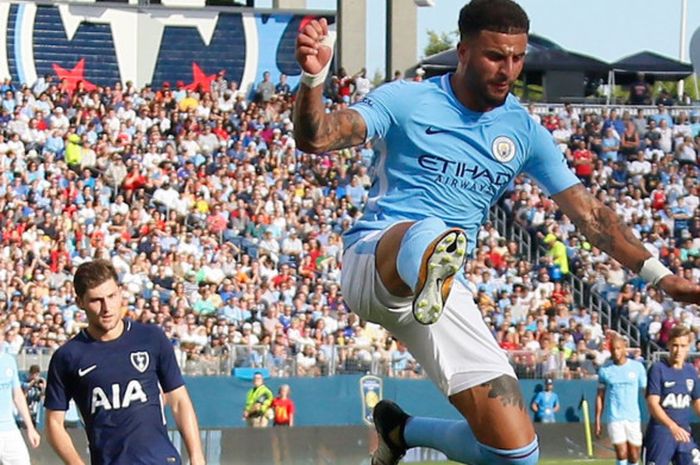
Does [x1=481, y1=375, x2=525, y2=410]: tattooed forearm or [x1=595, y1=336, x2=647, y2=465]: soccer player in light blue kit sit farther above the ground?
[x1=481, y1=375, x2=525, y2=410]: tattooed forearm

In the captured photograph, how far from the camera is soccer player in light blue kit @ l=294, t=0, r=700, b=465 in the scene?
7.24 meters

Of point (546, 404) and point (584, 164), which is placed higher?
point (584, 164)

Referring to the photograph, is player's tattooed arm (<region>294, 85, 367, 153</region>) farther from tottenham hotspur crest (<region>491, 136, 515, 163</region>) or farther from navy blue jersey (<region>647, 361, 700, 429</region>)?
navy blue jersey (<region>647, 361, 700, 429</region>)

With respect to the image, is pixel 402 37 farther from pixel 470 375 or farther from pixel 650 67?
pixel 470 375

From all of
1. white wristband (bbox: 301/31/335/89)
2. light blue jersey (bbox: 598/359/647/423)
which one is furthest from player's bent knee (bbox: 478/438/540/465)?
light blue jersey (bbox: 598/359/647/423)

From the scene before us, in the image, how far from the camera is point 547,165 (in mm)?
8008

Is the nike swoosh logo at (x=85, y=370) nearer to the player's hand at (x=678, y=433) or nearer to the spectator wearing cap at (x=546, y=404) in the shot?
the player's hand at (x=678, y=433)

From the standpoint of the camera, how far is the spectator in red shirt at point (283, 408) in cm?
2147

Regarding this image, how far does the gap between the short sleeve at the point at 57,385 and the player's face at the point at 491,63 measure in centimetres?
262

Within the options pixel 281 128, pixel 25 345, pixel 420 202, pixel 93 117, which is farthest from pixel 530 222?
pixel 420 202

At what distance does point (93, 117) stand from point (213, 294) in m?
5.72

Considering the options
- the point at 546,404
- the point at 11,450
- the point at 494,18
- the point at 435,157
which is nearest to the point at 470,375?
the point at 435,157

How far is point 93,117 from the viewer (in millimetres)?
28234

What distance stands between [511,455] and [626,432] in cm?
1143
